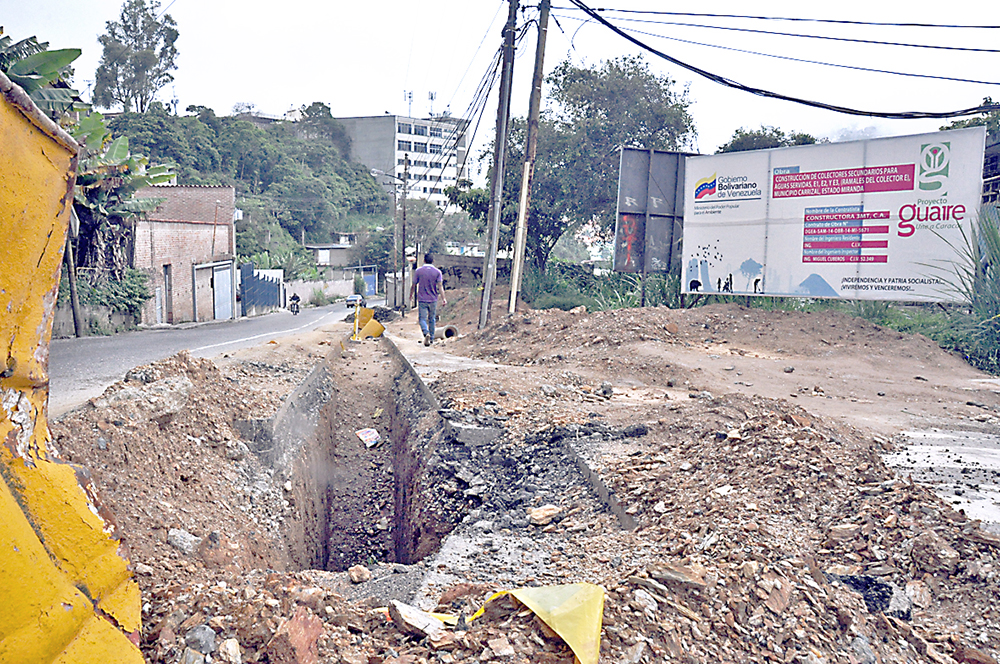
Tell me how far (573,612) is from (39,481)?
1597 mm

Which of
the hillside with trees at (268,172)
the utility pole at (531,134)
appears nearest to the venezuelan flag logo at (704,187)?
the utility pole at (531,134)

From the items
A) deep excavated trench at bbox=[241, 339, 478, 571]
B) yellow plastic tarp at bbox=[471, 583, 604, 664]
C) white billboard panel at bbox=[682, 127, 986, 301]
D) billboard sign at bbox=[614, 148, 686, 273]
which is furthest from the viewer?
billboard sign at bbox=[614, 148, 686, 273]

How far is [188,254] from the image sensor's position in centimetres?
2567

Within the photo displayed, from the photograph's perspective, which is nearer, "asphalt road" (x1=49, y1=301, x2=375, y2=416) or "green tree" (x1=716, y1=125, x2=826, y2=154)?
"asphalt road" (x1=49, y1=301, x2=375, y2=416)

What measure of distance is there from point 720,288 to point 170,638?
498 inches

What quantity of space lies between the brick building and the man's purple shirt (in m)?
12.3

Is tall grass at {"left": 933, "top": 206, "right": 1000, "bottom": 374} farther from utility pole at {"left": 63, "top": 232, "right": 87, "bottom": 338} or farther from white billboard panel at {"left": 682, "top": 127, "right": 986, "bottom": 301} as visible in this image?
utility pole at {"left": 63, "top": 232, "right": 87, "bottom": 338}

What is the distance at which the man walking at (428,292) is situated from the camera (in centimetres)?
1190

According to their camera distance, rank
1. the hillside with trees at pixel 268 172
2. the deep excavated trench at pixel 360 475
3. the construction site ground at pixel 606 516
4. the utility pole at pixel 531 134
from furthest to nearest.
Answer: the hillside with trees at pixel 268 172 → the utility pole at pixel 531 134 → the deep excavated trench at pixel 360 475 → the construction site ground at pixel 606 516

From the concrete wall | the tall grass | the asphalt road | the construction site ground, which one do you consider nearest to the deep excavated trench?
the construction site ground

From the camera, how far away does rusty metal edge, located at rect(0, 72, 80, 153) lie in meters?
1.70

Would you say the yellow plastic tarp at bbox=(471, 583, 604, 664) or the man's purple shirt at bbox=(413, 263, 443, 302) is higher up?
the man's purple shirt at bbox=(413, 263, 443, 302)

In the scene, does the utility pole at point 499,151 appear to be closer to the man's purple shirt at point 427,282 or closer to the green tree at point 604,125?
the man's purple shirt at point 427,282

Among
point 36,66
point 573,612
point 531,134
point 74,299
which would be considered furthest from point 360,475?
point 74,299
